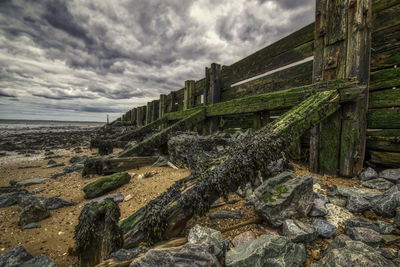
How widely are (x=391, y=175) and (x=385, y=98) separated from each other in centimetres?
110

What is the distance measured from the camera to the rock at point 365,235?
1413mm

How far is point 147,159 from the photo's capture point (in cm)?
423

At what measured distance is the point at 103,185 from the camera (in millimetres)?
3006

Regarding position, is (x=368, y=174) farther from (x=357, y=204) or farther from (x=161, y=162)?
(x=161, y=162)

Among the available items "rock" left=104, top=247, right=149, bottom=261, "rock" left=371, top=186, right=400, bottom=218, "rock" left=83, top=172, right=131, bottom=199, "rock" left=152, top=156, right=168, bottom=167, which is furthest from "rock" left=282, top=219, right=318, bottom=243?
"rock" left=152, top=156, right=168, bottom=167

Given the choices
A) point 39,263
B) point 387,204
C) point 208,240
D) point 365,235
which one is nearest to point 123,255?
point 208,240

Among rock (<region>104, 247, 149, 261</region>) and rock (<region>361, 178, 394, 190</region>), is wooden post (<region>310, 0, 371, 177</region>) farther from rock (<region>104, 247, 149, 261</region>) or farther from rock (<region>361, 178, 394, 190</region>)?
rock (<region>104, 247, 149, 261</region>)

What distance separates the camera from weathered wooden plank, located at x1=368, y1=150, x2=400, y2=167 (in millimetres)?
2494

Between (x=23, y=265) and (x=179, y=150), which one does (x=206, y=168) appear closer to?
(x=23, y=265)

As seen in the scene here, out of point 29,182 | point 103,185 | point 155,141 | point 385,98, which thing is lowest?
point 29,182

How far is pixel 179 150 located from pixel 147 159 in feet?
3.17

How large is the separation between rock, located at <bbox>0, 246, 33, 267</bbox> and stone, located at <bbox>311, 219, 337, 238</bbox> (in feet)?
8.27

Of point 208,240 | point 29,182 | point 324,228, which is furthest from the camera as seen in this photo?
point 29,182

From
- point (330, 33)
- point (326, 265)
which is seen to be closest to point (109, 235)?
point (326, 265)
